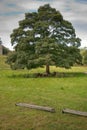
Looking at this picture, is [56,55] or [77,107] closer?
[77,107]

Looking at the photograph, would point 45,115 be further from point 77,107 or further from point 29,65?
point 29,65

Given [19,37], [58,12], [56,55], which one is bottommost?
[56,55]

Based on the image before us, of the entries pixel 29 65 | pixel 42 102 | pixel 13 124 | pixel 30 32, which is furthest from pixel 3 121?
pixel 30 32

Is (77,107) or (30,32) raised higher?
(30,32)

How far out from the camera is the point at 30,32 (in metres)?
31.8

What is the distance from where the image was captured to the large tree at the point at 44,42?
3008 cm

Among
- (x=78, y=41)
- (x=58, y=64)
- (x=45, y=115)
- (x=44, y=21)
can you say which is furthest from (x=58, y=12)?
(x=45, y=115)

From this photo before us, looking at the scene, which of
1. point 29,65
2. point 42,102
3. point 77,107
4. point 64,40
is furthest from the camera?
point 64,40

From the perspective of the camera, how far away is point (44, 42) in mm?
30109

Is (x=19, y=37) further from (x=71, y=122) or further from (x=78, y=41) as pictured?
(x=71, y=122)

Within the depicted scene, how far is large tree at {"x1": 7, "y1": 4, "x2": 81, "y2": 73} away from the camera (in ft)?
98.7

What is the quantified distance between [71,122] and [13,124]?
2236 millimetres

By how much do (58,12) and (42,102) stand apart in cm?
2071

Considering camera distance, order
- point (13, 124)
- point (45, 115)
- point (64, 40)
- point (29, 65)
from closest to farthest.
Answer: point (13, 124) < point (45, 115) < point (29, 65) < point (64, 40)
